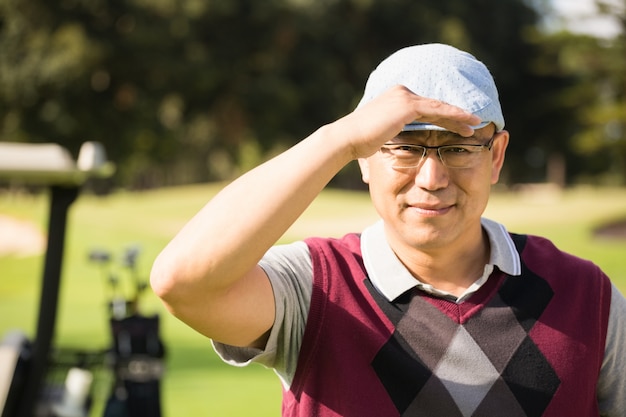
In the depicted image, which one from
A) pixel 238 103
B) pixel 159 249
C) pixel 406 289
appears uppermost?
pixel 238 103

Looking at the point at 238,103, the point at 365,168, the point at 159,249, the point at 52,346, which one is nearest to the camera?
the point at 365,168

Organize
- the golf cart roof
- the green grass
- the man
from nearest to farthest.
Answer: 1. the man
2. the golf cart roof
3. the green grass

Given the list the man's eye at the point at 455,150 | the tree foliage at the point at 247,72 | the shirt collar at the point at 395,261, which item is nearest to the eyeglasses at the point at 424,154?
the man's eye at the point at 455,150

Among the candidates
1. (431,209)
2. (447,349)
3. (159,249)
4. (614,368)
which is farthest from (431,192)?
(159,249)

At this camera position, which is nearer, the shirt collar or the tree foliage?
the shirt collar

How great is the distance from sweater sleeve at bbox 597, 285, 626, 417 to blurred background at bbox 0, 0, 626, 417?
Result: 26.0ft

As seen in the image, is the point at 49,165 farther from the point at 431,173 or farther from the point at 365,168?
the point at 431,173

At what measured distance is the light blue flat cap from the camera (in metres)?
1.35

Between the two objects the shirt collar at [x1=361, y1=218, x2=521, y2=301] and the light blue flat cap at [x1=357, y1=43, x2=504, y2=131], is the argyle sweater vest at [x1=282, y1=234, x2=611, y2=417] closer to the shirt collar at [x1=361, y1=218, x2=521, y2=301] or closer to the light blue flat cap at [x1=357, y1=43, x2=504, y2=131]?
the shirt collar at [x1=361, y1=218, x2=521, y2=301]

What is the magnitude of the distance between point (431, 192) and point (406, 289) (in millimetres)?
157

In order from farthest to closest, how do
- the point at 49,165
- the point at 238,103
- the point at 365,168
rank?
the point at 238,103, the point at 49,165, the point at 365,168

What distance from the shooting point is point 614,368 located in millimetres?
1426

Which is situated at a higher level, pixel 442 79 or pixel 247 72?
pixel 247 72

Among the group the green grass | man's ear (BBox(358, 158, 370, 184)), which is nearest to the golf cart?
the green grass
